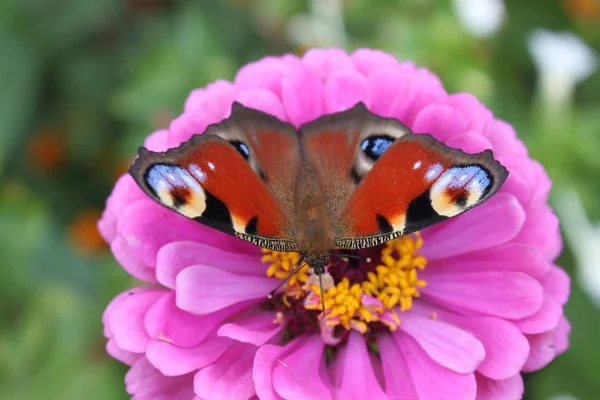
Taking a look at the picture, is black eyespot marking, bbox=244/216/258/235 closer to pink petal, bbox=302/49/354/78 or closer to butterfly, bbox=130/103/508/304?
butterfly, bbox=130/103/508/304

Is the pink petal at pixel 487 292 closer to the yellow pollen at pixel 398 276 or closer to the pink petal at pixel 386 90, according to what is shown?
the yellow pollen at pixel 398 276

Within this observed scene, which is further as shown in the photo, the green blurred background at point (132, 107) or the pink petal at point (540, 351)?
the green blurred background at point (132, 107)

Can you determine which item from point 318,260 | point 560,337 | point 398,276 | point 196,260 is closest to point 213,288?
point 196,260

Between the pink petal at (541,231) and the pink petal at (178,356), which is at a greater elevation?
the pink petal at (541,231)

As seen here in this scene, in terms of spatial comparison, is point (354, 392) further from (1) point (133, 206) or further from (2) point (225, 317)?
(1) point (133, 206)

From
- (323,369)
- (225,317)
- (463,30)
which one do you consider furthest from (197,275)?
(463,30)

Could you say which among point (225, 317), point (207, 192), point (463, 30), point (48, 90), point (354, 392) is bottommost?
point (354, 392)

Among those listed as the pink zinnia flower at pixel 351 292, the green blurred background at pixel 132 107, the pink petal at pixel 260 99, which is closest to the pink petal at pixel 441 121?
the pink zinnia flower at pixel 351 292
